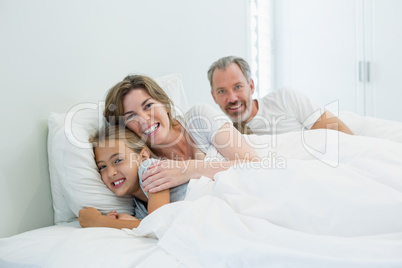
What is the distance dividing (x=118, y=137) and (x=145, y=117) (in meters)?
0.14

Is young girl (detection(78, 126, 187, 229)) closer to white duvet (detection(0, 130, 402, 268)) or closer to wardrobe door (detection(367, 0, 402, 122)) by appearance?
white duvet (detection(0, 130, 402, 268))

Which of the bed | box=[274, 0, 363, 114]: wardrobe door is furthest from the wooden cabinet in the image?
the bed

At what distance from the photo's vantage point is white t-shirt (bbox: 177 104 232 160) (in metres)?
1.32

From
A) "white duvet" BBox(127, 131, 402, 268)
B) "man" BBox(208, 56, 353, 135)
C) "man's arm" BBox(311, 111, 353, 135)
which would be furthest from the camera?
"man" BBox(208, 56, 353, 135)

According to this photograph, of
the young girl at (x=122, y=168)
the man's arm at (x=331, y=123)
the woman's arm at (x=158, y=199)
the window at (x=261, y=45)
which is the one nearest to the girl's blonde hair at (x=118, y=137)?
the young girl at (x=122, y=168)

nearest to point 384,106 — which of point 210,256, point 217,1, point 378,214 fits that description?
point 217,1

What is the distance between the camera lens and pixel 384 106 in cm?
272

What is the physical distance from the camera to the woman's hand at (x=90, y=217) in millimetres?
1042

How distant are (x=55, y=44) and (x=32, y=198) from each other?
1.76 feet

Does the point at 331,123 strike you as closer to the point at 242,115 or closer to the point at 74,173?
the point at 242,115

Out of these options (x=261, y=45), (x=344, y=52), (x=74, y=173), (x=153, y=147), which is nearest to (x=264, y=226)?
(x=74, y=173)

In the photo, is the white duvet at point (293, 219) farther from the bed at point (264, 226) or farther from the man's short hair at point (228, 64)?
the man's short hair at point (228, 64)

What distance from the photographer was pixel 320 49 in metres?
2.99

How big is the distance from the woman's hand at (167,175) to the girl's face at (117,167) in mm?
82
